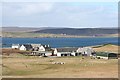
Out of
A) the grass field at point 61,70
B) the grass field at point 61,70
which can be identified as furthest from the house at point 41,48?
the grass field at point 61,70

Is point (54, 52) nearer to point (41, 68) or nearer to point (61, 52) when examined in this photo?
point (61, 52)

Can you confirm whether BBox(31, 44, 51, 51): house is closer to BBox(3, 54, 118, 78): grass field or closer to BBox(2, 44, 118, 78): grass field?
BBox(2, 44, 118, 78): grass field

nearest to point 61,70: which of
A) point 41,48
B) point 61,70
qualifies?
point 61,70

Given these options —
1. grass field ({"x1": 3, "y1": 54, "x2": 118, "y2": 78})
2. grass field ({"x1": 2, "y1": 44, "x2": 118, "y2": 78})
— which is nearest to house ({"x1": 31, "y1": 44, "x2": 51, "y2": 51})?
grass field ({"x1": 2, "y1": 44, "x2": 118, "y2": 78})

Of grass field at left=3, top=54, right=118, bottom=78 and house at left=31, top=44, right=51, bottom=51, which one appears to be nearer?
grass field at left=3, top=54, right=118, bottom=78

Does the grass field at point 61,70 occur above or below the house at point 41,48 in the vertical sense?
below

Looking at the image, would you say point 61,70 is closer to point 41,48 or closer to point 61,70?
point 61,70

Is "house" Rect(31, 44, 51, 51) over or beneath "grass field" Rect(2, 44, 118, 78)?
over

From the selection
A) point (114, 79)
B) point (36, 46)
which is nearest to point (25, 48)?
point (36, 46)

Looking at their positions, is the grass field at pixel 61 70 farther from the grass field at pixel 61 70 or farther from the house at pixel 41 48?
the house at pixel 41 48

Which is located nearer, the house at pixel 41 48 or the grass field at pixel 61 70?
the grass field at pixel 61 70

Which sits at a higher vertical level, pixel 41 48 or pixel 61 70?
pixel 41 48

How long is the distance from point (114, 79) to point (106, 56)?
1481 inches

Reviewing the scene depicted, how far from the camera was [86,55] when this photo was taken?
93750 mm
